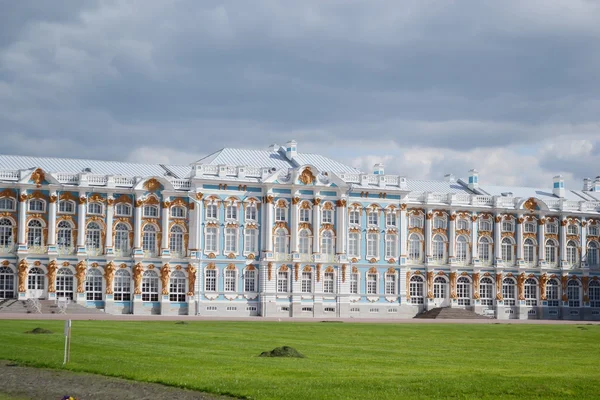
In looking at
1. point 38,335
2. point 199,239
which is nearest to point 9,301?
point 199,239

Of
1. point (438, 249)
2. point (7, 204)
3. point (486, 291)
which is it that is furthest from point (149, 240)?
point (486, 291)

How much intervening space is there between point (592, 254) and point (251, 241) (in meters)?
36.7

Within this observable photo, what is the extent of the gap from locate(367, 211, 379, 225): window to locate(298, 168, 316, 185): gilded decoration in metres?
6.58

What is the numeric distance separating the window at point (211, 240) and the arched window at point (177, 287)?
3.24m

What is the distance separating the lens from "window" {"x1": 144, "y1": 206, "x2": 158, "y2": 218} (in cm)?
8056

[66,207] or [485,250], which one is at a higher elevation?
[66,207]

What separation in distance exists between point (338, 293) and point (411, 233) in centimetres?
1022

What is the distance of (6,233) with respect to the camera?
76812 mm

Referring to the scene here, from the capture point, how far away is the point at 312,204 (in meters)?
84.9

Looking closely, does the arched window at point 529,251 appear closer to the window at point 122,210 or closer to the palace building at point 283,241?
the palace building at point 283,241

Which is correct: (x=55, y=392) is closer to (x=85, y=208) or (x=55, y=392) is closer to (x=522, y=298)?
(x=85, y=208)

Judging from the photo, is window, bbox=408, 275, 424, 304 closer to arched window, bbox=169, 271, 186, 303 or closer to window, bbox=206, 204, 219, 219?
window, bbox=206, 204, 219, 219

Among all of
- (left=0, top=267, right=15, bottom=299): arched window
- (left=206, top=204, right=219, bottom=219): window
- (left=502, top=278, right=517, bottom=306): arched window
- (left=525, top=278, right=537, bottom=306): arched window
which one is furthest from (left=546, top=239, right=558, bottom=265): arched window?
(left=0, top=267, right=15, bottom=299): arched window

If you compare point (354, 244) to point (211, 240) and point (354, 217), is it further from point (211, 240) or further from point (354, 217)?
point (211, 240)
